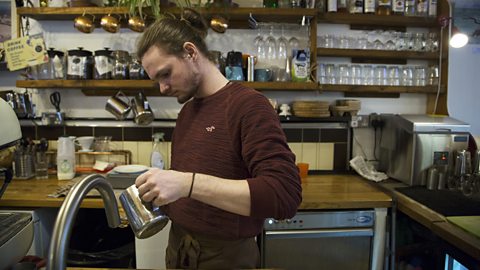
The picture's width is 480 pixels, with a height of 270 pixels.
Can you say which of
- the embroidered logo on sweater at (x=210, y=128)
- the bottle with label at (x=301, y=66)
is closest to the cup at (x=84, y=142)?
the bottle with label at (x=301, y=66)

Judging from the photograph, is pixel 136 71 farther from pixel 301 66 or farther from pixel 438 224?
pixel 438 224

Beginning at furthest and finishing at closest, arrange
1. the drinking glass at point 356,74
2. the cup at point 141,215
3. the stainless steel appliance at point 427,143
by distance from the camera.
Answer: the drinking glass at point 356,74 < the stainless steel appliance at point 427,143 < the cup at point 141,215

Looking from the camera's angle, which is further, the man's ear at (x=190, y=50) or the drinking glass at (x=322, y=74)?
the drinking glass at (x=322, y=74)

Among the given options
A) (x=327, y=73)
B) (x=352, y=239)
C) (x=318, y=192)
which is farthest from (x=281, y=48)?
(x=352, y=239)

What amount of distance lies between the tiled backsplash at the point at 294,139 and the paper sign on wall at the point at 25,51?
0.46 metres

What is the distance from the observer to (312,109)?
2312 mm

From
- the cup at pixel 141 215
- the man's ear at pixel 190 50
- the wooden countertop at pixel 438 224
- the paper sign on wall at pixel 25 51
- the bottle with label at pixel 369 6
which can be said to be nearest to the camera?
the cup at pixel 141 215

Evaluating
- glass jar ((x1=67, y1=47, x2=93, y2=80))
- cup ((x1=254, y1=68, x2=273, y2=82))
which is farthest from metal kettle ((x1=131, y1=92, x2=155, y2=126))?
cup ((x1=254, y1=68, x2=273, y2=82))

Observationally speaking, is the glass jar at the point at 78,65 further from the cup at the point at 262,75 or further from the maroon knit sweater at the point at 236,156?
the maroon knit sweater at the point at 236,156

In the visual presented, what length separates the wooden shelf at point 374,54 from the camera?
7.64 feet

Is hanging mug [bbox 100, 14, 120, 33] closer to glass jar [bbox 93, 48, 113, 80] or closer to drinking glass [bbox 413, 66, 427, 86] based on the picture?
glass jar [bbox 93, 48, 113, 80]

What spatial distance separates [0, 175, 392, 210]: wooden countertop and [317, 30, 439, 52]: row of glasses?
96 centimetres

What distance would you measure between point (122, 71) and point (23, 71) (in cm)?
79

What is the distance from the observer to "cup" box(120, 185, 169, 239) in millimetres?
715
